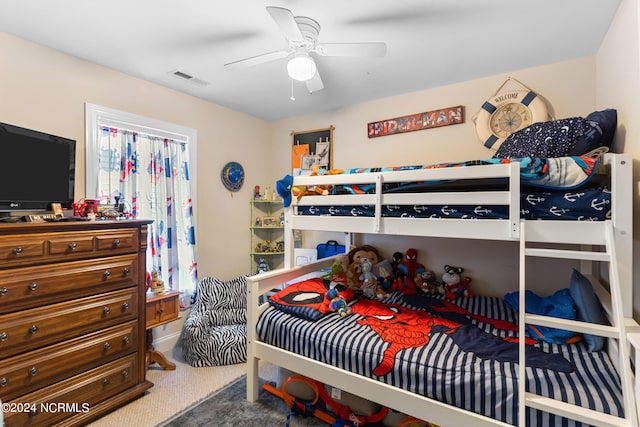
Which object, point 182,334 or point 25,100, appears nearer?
point 25,100

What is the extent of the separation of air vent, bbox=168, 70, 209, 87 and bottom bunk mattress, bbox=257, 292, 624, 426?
7.06 feet

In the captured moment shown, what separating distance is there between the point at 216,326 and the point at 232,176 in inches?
66.0

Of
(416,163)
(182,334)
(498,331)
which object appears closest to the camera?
(498,331)

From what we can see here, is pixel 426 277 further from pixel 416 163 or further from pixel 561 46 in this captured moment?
pixel 561 46

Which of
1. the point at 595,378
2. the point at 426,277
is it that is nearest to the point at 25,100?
the point at 426,277

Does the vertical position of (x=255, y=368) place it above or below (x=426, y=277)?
below

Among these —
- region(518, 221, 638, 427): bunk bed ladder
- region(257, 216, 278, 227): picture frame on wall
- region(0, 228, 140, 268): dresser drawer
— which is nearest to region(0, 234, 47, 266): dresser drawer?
region(0, 228, 140, 268): dresser drawer

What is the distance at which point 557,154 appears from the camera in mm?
1784

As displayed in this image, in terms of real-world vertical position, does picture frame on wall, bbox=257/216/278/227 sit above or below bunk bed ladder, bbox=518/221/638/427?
above

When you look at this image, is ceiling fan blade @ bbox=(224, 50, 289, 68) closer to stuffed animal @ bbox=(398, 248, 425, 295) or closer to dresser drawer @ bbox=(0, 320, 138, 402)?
dresser drawer @ bbox=(0, 320, 138, 402)

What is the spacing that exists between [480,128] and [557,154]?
102 centimetres

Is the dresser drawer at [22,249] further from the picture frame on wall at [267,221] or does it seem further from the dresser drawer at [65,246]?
the picture frame on wall at [267,221]

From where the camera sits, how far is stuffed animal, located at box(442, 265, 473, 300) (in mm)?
2684

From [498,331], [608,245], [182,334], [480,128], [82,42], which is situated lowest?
[182,334]
